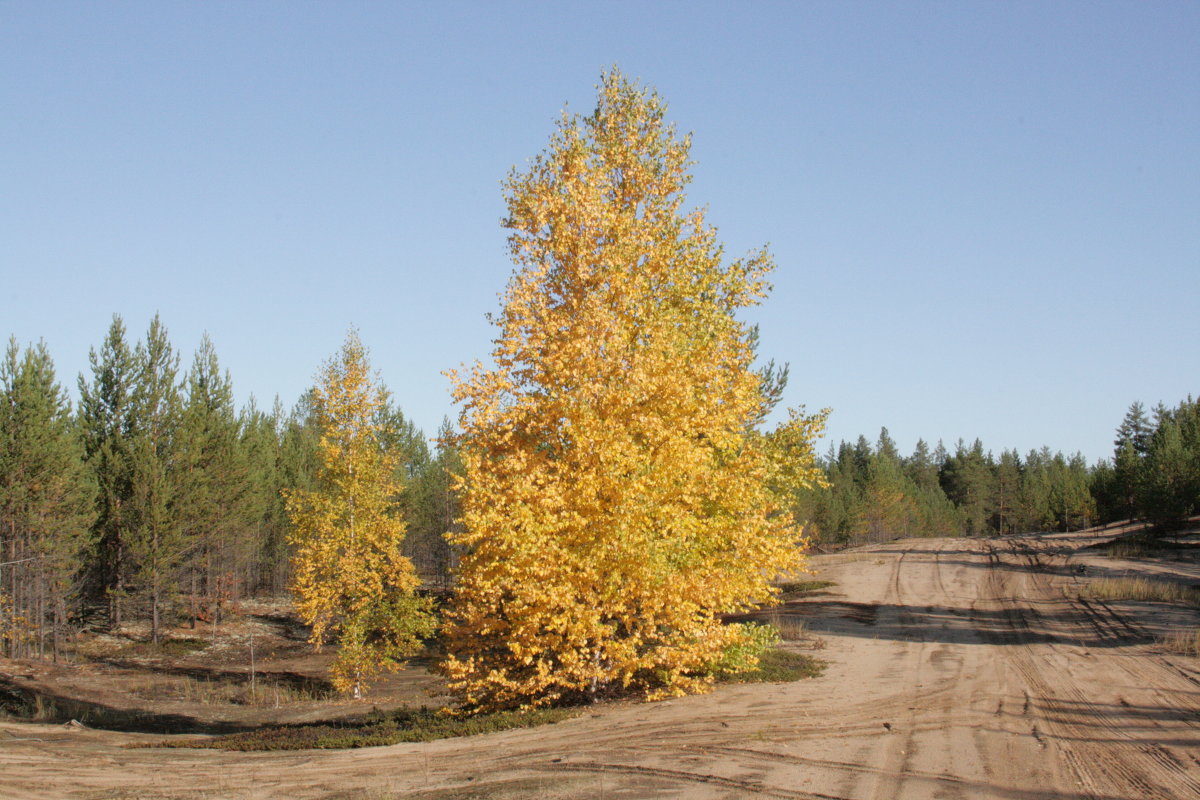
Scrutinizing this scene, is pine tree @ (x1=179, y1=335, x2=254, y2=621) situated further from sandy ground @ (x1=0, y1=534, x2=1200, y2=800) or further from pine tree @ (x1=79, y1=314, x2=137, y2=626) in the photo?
sandy ground @ (x1=0, y1=534, x2=1200, y2=800)

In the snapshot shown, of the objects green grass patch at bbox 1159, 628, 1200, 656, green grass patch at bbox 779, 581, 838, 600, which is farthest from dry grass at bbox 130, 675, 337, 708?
green grass patch at bbox 1159, 628, 1200, 656

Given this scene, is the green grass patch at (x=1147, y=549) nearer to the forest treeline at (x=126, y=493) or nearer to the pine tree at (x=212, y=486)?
the forest treeline at (x=126, y=493)

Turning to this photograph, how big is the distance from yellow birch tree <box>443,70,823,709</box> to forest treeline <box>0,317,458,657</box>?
13594mm

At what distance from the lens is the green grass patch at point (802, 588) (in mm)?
35156

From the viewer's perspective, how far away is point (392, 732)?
13.2 m

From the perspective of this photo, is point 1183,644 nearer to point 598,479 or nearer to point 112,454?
point 598,479

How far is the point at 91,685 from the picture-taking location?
29.4m

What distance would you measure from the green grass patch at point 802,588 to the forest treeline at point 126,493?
690 inches

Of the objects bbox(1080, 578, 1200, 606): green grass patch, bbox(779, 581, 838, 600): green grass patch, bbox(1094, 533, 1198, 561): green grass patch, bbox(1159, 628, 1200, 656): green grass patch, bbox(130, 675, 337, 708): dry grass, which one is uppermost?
bbox(1159, 628, 1200, 656): green grass patch

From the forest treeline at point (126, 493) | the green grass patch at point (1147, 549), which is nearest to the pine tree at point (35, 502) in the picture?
the forest treeline at point (126, 493)

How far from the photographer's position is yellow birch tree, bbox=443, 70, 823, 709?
11.6 meters

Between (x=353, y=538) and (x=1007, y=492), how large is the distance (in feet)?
368

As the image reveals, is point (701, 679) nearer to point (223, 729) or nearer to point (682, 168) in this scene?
point (682, 168)

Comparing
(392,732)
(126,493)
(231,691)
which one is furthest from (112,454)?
(392,732)
